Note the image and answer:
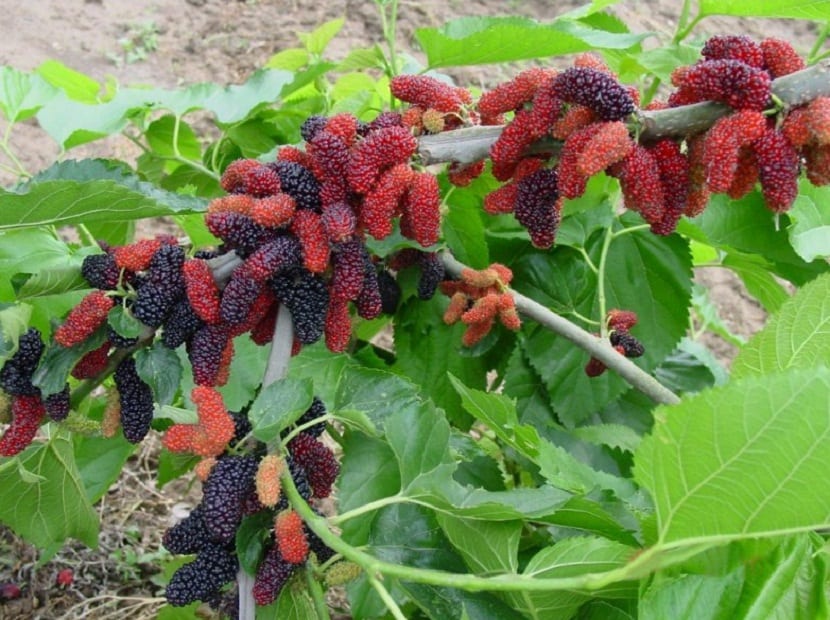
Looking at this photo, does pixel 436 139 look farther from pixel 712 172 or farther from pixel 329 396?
pixel 329 396

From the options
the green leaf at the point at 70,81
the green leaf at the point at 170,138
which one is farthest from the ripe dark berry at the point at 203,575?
the green leaf at the point at 70,81

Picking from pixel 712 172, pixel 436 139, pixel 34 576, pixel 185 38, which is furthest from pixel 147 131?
pixel 185 38

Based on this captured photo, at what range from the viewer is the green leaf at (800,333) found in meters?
0.90

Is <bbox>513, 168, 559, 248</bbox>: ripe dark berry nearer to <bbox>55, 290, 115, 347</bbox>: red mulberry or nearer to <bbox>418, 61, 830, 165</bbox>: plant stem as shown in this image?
<bbox>418, 61, 830, 165</bbox>: plant stem

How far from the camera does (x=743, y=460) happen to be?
24.0 inches

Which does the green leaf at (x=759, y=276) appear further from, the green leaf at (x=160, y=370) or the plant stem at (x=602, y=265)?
the green leaf at (x=160, y=370)

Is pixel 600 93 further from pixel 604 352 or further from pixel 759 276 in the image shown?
pixel 759 276

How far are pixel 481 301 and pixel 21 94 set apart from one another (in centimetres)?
98

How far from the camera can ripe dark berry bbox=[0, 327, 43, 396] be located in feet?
2.63

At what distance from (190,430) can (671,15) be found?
3.90m

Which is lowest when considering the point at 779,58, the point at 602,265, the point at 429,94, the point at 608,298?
the point at 608,298

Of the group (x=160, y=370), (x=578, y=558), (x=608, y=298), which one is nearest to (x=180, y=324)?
(x=160, y=370)

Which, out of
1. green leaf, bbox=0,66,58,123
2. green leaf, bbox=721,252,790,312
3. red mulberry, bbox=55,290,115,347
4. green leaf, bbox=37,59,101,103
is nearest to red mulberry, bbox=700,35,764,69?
red mulberry, bbox=55,290,115,347

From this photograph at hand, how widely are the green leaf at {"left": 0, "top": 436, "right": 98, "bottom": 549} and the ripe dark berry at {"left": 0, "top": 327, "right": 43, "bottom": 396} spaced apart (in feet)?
0.96
